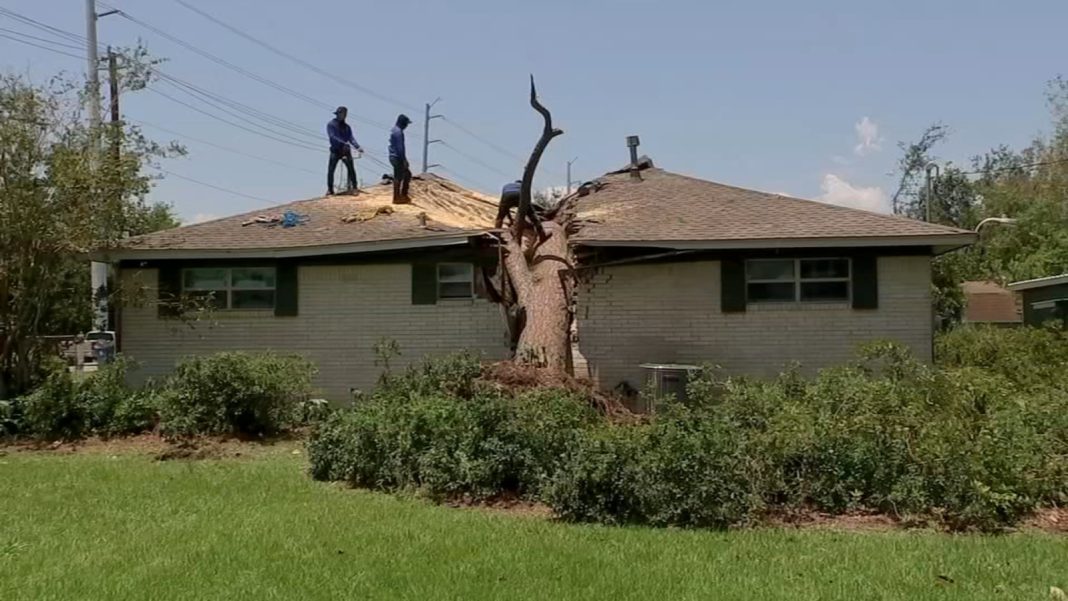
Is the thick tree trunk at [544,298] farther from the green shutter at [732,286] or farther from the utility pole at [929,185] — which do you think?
the utility pole at [929,185]

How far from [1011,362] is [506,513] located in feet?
29.5

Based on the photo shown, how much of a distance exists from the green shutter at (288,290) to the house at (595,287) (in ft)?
0.08

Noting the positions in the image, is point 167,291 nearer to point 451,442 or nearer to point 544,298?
point 544,298

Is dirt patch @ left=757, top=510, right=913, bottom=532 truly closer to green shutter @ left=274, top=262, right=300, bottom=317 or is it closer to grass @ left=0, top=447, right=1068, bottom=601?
grass @ left=0, top=447, right=1068, bottom=601

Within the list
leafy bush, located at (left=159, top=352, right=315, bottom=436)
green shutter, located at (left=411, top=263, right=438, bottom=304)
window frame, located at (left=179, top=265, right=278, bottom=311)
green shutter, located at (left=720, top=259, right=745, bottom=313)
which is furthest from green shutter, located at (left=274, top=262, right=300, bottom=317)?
green shutter, located at (left=720, top=259, right=745, bottom=313)

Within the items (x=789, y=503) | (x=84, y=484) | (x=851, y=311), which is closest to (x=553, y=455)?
(x=789, y=503)

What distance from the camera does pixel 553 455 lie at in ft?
27.9

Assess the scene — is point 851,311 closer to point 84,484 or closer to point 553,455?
point 553,455

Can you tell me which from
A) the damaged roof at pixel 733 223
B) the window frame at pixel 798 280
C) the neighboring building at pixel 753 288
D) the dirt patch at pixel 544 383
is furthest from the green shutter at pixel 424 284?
the window frame at pixel 798 280

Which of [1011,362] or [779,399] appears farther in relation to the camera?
[1011,362]

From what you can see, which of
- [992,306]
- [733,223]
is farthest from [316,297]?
[992,306]

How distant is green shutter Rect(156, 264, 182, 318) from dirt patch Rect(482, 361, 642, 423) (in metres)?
6.98

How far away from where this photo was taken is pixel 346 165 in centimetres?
1988

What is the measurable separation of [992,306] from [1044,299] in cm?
867
